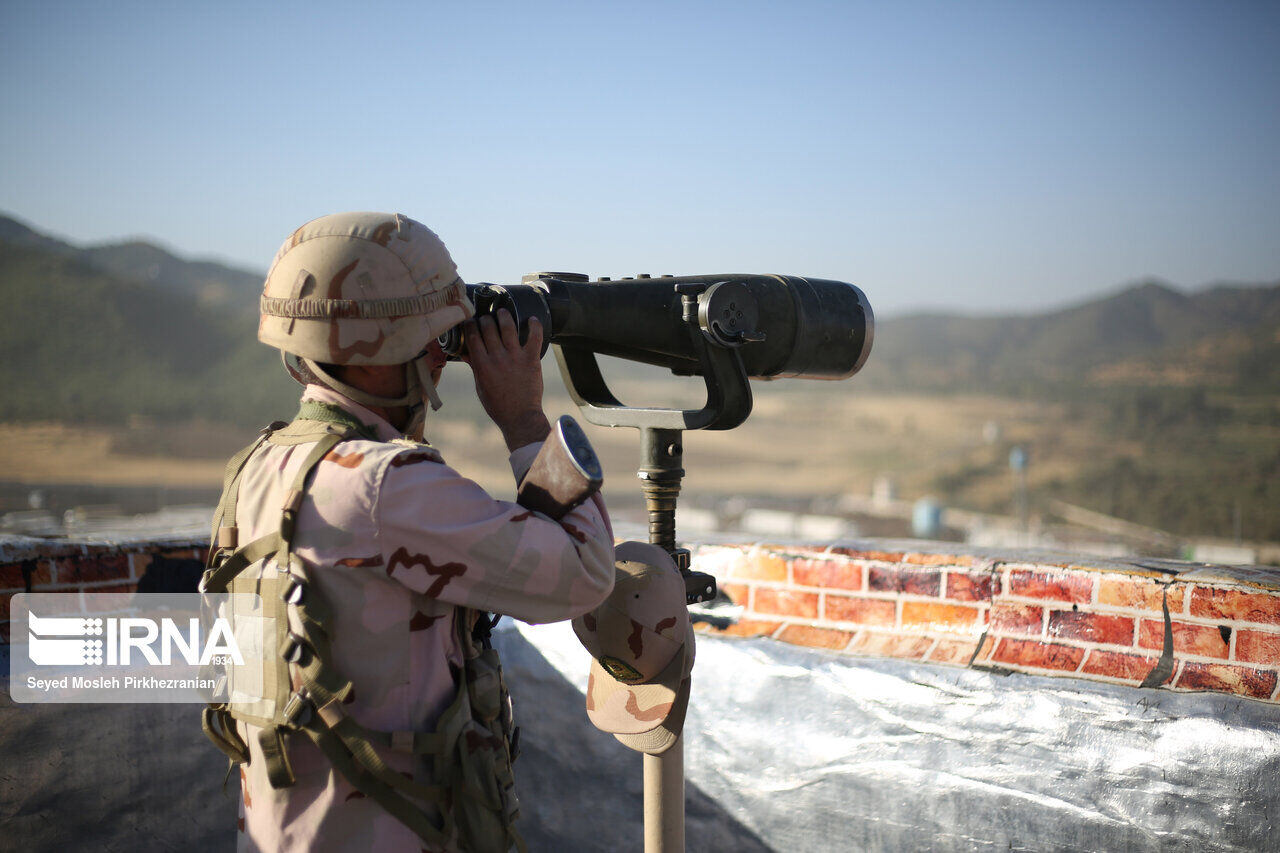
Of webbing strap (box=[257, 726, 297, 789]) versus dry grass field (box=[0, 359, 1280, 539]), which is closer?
webbing strap (box=[257, 726, 297, 789])

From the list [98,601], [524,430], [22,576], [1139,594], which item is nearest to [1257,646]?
[1139,594]

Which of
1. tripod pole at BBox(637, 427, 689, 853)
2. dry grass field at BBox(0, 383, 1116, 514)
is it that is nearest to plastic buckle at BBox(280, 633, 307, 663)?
tripod pole at BBox(637, 427, 689, 853)

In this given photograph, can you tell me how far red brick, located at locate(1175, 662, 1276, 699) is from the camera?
2135 mm

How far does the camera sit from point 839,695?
2.64m

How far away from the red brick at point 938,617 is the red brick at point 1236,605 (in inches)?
21.5

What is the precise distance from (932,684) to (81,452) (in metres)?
26.5

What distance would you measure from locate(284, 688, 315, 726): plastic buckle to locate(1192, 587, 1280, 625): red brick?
203 centimetres

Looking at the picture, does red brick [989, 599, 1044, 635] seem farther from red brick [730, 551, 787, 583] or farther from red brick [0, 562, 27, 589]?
red brick [0, 562, 27, 589]

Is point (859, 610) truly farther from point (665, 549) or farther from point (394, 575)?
point (394, 575)

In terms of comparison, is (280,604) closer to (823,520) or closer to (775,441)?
(823,520)

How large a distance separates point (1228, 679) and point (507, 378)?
5.95 feet

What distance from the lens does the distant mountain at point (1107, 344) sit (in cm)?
4216

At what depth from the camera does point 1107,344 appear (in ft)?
161

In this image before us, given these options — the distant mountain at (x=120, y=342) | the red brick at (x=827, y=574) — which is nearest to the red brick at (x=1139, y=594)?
the red brick at (x=827, y=574)
